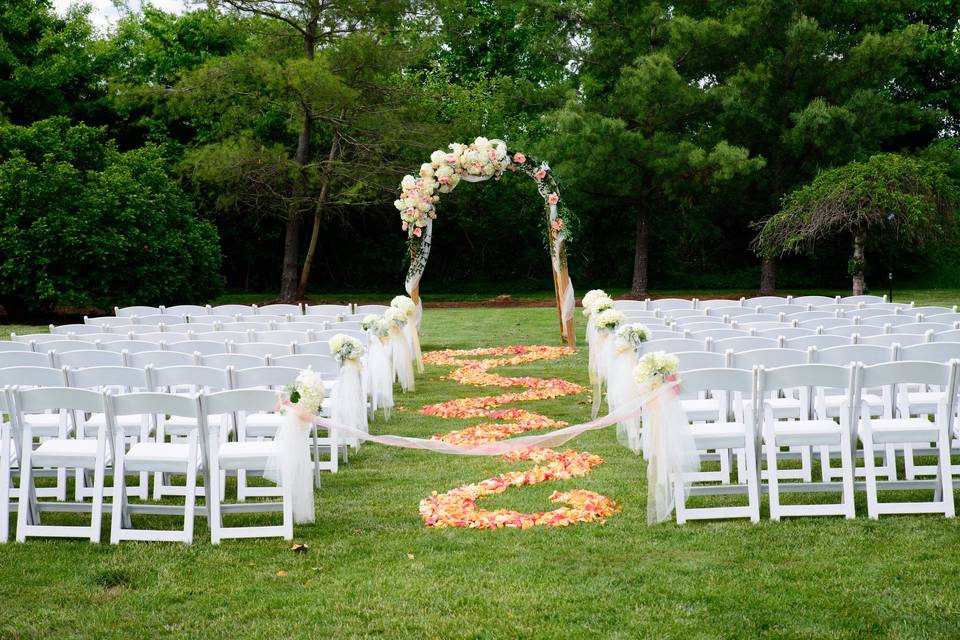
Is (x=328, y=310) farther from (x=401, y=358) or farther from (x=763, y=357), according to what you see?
(x=763, y=357)

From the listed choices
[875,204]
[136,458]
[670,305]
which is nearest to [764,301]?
[670,305]

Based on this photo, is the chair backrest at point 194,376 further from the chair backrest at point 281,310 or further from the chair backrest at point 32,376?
the chair backrest at point 281,310

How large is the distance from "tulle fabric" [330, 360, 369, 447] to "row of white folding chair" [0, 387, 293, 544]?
6.19 ft

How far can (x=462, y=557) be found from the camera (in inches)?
192

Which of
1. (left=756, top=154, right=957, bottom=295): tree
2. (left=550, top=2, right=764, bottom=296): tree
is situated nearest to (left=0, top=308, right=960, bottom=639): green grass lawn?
(left=756, top=154, right=957, bottom=295): tree

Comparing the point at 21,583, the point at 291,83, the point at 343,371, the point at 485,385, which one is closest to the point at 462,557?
the point at 21,583

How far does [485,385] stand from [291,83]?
14.4 meters

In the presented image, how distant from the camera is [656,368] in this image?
18.2 feet

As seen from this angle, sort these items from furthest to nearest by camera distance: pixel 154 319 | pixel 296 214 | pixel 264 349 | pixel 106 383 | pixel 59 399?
1. pixel 296 214
2. pixel 154 319
3. pixel 264 349
4. pixel 106 383
5. pixel 59 399

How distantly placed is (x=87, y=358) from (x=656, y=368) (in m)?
4.76

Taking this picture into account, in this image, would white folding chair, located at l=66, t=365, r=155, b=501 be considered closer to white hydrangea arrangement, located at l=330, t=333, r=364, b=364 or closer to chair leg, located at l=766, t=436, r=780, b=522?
white hydrangea arrangement, located at l=330, t=333, r=364, b=364

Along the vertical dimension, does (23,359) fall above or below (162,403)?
above

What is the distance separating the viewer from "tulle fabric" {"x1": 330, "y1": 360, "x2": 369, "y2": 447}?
742cm

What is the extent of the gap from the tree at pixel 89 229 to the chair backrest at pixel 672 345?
1504 centimetres
